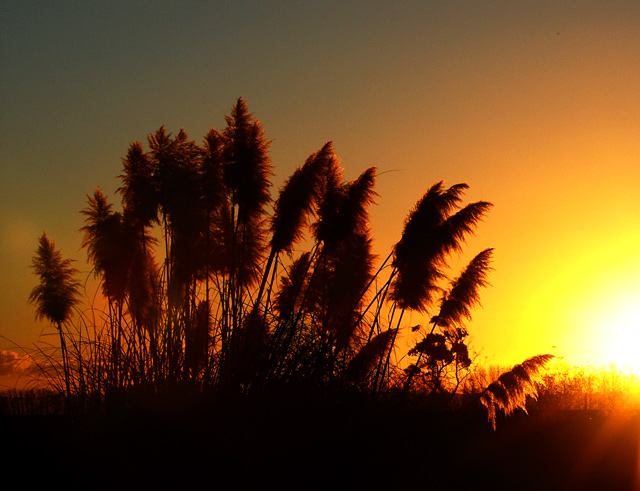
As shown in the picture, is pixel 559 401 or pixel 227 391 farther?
pixel 559 401

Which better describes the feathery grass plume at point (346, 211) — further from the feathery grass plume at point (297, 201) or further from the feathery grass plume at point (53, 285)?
the feathery grass plume at point (53, 285)

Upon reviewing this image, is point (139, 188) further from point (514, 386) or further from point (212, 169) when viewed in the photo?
point (514, 386)

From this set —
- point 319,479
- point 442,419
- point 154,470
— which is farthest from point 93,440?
point 442,419

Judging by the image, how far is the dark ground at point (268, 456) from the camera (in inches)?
219

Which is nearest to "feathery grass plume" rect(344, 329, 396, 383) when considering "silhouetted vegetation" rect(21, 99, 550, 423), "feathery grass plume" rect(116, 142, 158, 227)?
"silhouetted vegetation" rect(21, 99, 550, 423)

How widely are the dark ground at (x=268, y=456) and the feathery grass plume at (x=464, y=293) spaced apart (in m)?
2.61

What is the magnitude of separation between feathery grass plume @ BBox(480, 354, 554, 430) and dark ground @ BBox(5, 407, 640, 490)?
151 centimetres

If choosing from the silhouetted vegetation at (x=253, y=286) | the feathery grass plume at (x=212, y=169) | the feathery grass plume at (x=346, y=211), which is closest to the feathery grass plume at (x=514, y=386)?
the silhouetted vegetation at (x=253, y=286)

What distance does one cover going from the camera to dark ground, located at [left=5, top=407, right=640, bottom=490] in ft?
18.2

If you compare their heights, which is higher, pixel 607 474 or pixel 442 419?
pixel 442 419

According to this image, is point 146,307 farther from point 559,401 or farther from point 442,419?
point 559,401

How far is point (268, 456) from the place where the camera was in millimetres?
5672

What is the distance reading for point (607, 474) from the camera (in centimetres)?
734

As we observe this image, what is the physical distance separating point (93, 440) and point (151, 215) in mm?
3488
